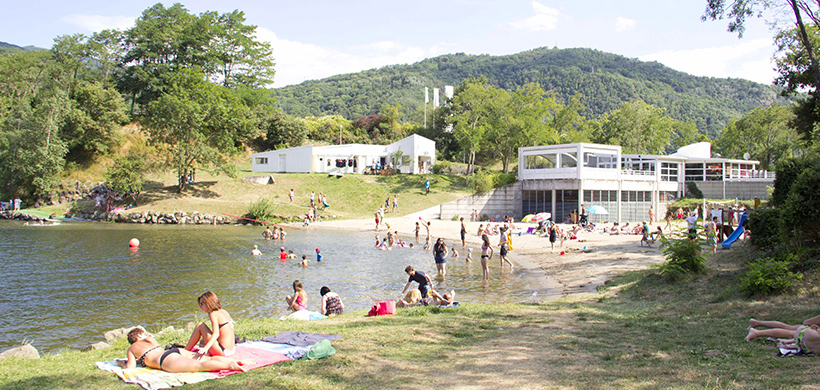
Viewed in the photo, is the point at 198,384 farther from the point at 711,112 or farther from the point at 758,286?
the point at 711,112

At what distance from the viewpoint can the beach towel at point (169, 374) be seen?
576cm

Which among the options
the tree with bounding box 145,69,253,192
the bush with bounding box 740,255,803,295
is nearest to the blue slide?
the bush with bounding box 740,255,803,295

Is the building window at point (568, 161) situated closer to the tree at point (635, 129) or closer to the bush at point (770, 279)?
the tree at point (635, 129)

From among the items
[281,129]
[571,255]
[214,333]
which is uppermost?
[281,129]

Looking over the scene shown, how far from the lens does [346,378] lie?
5574mm

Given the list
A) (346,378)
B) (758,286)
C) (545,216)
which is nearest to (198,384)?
(346,378)

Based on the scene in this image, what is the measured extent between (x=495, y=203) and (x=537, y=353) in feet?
114

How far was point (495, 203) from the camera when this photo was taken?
40.8 meters

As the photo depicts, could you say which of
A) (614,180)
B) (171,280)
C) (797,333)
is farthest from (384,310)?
(614,180)

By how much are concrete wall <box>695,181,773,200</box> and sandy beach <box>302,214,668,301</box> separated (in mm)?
19552

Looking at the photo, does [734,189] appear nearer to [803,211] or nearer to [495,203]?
[495,203]

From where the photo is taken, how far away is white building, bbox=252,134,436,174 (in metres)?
53.4

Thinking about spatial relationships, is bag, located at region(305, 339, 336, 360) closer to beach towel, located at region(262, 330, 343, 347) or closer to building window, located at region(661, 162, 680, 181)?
beach towel, located at region(262, 330, 343, 347)

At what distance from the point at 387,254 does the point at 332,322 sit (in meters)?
14.1
